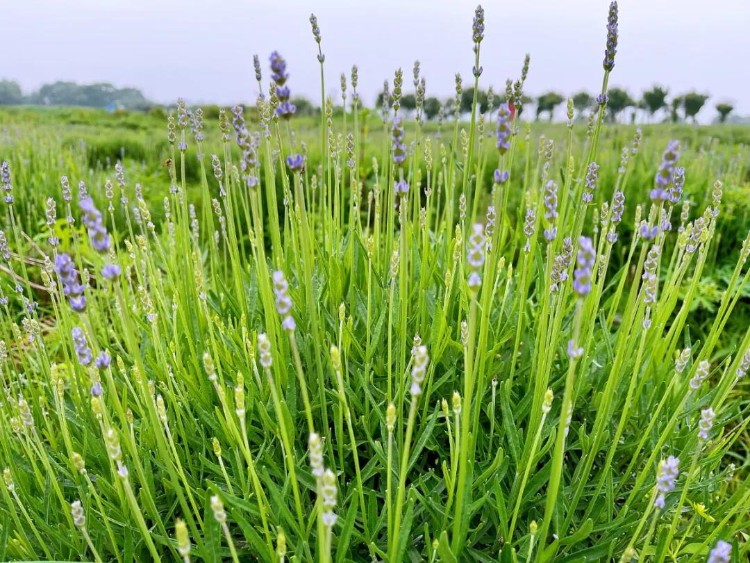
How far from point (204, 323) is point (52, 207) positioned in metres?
0.65

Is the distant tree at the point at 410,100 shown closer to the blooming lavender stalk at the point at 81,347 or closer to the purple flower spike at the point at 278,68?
the purple flower spike at the point at 278,68

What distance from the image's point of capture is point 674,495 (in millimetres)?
1674

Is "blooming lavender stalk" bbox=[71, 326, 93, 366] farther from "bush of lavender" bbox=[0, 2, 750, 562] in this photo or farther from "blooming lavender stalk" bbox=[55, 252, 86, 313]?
A: "blooming lavender stalk" bbox=[55, 252, 86, 313]

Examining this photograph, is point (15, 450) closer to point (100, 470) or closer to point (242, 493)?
point (100, 470)

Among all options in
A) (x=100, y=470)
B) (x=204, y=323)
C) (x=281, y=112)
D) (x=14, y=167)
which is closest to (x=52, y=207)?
(x=204, y=323)

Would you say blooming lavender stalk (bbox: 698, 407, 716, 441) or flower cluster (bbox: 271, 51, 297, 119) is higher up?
flower cluster (bbox: 271, 51, 297, 119)

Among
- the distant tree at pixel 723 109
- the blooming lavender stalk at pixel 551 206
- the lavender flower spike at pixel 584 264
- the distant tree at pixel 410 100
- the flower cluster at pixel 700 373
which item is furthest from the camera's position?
the distant tree at pixel 723 109

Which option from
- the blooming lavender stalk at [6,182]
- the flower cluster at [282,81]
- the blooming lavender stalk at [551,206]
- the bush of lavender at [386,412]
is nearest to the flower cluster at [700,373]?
the bush of lavender at [386,412]

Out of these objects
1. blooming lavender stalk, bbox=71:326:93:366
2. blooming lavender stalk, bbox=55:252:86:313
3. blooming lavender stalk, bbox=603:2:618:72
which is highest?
blooming lavender stalk, bbox=603:2:618:72

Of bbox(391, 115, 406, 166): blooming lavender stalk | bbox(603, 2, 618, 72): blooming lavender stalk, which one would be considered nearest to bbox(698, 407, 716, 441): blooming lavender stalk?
bbox(391, 115, 406, 166): blooming lavender stalk

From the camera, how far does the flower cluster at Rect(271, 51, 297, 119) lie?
3.26 ft

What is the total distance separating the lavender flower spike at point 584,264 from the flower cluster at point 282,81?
563 mm

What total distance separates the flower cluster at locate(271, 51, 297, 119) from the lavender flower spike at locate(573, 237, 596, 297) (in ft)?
1.85

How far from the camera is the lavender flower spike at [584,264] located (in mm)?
812
